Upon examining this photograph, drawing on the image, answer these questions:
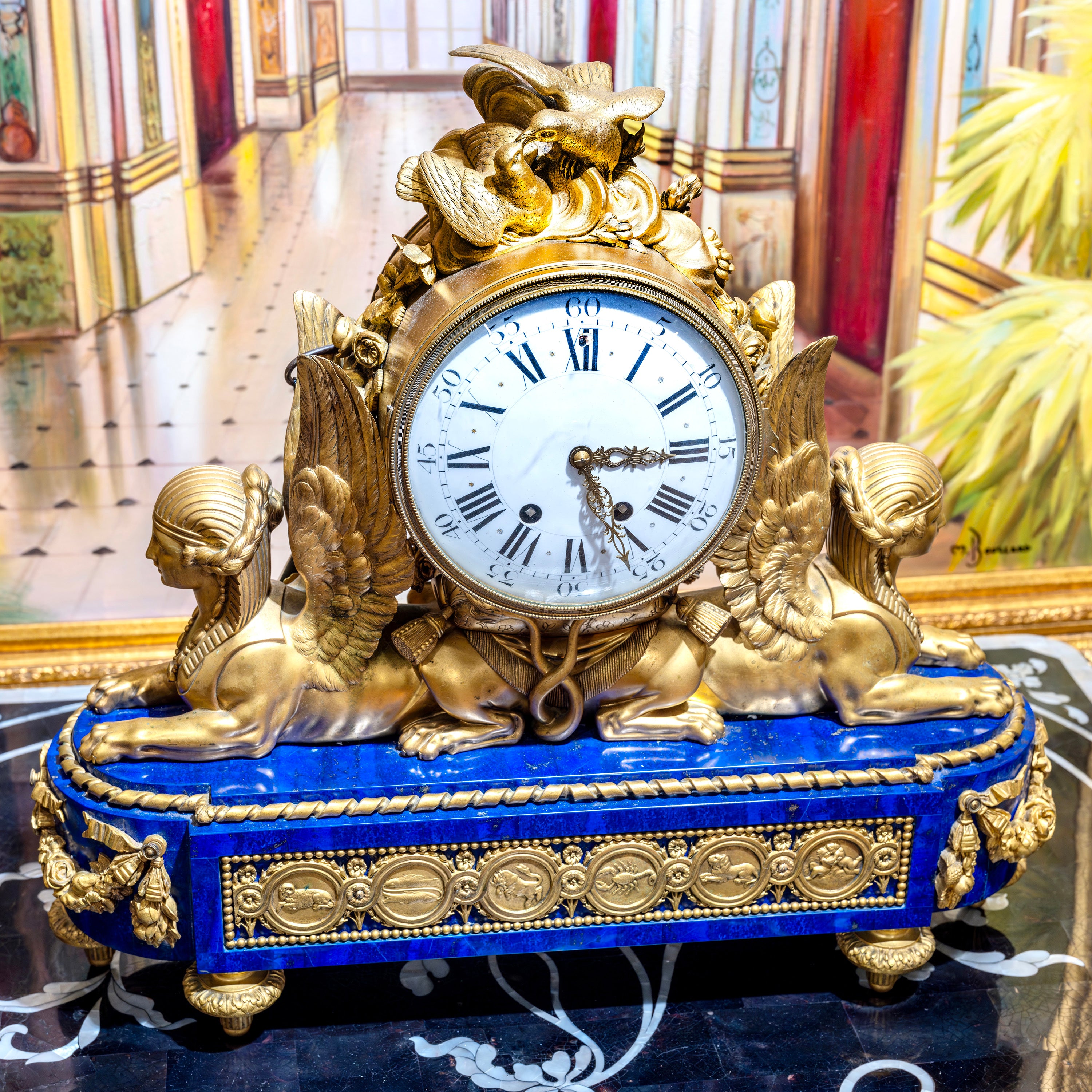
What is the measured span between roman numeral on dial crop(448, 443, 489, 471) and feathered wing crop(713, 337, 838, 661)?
1.48 feet

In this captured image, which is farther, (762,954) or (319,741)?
(762,954)

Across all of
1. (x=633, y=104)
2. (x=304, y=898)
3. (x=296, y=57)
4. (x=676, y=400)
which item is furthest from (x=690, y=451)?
(x=296, y=57)

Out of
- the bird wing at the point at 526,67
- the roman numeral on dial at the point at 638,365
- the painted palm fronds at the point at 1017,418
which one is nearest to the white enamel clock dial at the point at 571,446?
the roman numeral on dial at the point at 638,365

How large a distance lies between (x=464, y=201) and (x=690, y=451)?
1.65 feet

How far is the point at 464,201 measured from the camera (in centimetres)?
188

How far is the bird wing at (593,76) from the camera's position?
2037 millimetres

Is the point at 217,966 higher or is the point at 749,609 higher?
the point at 749,609

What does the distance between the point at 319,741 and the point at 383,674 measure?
160 mm

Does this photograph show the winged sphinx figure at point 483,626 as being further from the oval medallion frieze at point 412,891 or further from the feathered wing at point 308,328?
the oval medallion frieze at point 412,891

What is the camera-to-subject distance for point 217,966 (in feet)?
6.91

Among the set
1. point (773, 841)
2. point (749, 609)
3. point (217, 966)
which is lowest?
point (217, 966)

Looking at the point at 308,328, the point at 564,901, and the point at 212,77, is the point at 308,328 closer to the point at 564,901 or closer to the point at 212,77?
the point at 564,901

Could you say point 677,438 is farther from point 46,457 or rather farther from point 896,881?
point 46,457

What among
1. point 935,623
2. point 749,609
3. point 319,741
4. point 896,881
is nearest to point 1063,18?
point 935,623
